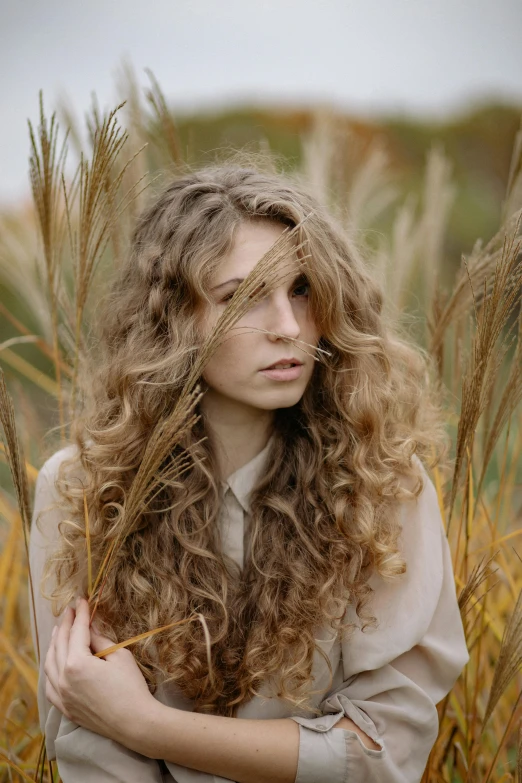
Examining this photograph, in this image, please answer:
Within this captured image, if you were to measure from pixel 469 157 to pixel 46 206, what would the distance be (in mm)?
6729

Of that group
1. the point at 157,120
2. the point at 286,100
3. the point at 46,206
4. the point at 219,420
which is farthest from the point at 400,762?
the point at 286,100

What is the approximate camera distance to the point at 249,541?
1.52 metres

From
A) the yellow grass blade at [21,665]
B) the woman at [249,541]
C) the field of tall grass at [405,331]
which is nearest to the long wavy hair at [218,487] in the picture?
the woman at [249,541]

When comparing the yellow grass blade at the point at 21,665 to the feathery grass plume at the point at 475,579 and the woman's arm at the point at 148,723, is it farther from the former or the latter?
the feathery grass plume at the point at 475,579

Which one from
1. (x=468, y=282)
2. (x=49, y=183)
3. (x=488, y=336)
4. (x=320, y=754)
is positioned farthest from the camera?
(x=468, y=282)

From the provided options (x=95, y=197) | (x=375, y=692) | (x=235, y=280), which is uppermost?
(x=95, y=197)

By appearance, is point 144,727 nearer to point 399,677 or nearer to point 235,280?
point 399,677

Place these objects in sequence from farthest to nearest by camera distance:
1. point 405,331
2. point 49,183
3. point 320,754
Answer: point 405,331
point 49,183
point 320,754

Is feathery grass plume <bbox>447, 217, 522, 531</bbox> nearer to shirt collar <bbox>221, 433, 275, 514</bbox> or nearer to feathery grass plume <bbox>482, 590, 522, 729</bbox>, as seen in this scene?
feathery grass plume <bbox>482, 590, 522, 729</bbox>

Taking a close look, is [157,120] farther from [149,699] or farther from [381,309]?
[149,699]

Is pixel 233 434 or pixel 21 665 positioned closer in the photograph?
pixel 233 434

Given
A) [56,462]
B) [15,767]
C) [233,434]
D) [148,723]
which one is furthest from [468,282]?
[15,767]

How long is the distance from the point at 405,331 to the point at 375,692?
86 centimetres

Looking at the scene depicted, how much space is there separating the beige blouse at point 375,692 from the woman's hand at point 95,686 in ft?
0.20
